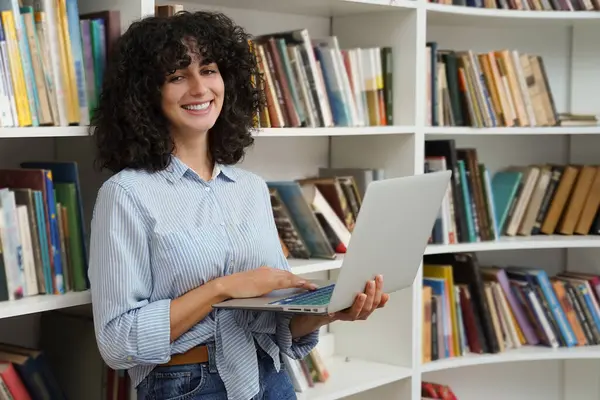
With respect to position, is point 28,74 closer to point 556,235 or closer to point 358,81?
point 358,81

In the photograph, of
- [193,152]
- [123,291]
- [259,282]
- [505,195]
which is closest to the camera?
[123,291]

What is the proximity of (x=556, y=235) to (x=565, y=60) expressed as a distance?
664 mm

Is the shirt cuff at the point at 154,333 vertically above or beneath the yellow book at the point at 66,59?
beneath

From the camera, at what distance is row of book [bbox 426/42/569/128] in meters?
2.72

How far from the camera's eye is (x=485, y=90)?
278 cm

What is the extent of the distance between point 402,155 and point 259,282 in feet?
3.40

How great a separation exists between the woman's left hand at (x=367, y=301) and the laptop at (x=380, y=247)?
1cm

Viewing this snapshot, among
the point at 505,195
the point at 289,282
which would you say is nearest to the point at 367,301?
the point at 289,282

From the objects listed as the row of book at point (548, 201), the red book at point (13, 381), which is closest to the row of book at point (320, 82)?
the row of book at point (548, 201)

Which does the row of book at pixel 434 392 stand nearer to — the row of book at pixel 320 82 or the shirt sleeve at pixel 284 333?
the row of book at pixel 320 82

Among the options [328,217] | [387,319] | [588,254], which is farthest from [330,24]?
[588,254]

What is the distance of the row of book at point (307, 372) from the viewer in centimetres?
243

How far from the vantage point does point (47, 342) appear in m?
2.07

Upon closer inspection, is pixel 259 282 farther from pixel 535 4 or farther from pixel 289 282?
pixel 535 4
